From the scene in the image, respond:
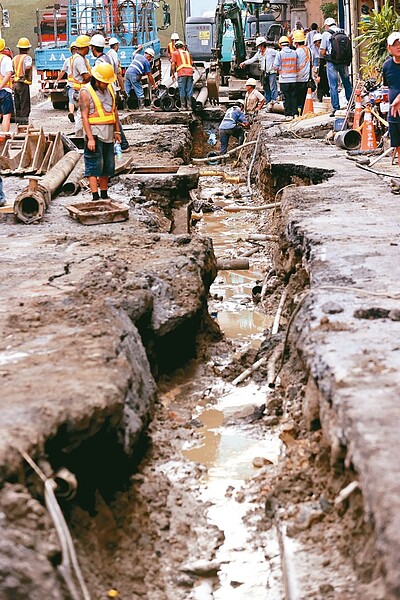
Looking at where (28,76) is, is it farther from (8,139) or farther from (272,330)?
(272,330)

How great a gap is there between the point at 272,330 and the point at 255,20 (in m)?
24.1

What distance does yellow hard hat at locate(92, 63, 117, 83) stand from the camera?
35.8 feet

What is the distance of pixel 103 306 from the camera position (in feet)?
22.8

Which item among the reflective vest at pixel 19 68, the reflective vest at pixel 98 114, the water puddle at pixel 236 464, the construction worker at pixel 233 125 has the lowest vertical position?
the water puddle at pixel 236 464

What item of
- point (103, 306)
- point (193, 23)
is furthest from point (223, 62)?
point (103, 306)

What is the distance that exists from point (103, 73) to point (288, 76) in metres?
10.00

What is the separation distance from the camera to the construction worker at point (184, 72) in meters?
22.9

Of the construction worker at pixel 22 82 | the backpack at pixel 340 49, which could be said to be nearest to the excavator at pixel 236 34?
the construction worker at pixel 22 82

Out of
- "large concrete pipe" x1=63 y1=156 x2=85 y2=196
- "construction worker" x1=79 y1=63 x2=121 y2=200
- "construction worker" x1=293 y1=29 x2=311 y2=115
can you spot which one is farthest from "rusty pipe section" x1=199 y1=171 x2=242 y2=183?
"construction worker" x1=79 y1=63 x2=121 y2=200

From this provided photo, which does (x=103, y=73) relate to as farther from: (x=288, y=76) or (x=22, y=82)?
(x=288, y=76)

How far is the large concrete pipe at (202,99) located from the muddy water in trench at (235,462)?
46.8ft

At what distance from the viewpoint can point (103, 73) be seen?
35.9ft

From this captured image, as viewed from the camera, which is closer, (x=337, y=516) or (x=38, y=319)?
(x=337, y=516)

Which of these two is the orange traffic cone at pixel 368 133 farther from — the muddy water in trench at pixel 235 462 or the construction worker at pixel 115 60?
the muddy water in trench at pixel 235 462
